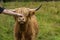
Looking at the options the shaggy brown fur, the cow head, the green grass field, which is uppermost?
the cow head

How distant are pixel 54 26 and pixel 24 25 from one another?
18.9 feet

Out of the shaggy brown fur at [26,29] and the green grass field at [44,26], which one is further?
the green grass field at [44,26]

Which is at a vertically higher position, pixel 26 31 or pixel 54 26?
pixel 26 31

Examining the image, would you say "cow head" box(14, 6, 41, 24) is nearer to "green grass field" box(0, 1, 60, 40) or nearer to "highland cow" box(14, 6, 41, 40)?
"highland cow" box(14, 6, 41, 40)

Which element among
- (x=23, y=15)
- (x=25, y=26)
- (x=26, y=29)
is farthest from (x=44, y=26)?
(x=23, y=15)

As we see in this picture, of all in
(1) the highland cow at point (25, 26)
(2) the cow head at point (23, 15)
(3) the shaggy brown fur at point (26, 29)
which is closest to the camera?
(2) the cow head at point (23, 15)

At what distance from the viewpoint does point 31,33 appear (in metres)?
8.86

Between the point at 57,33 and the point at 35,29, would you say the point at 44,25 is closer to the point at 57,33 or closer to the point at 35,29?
the point at 57,33

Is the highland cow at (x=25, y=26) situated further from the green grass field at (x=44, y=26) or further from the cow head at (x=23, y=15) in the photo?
the green grass field at (x=44, y=26)

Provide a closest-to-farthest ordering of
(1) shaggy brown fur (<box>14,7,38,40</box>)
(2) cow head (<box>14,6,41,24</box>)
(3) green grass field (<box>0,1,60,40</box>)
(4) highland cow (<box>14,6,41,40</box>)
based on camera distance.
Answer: (2) cow head (<box>14,6,41,24</box>) < (4) highland cow (<box>14,6,41,40</box>) < (1) shaggy brown fur (<box>14,7,38,40</box>) < (3) green grass field (<box>0,1,60,40</box>)

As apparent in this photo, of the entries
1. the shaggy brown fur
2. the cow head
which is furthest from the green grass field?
the cow head

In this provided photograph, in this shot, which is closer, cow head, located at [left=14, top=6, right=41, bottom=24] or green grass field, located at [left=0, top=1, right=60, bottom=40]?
cow head, located at [left=14, top=6, right=41, bottom=24]

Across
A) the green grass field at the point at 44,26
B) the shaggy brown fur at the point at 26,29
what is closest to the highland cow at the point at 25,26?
the shaggy brown fur at the point at 26,29

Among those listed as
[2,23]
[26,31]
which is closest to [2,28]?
[2,23]
